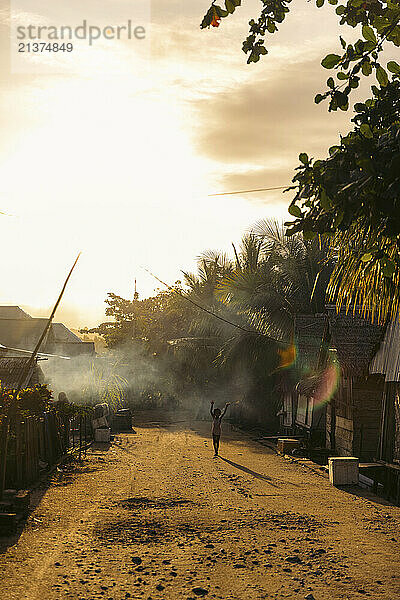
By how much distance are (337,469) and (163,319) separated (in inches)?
1444

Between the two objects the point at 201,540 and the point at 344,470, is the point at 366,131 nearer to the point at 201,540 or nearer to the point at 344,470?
the point at 201,540

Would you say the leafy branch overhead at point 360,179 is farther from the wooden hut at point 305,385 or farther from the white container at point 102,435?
the white container at point 102,435

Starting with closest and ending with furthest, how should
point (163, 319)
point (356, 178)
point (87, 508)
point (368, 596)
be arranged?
point (356, 178)
point (368, 596)
point (87, 508)
point (163, 319)

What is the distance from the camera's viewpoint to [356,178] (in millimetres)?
4145

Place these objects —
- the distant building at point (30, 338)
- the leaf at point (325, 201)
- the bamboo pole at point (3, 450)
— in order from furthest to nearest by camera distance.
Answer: the distant building at point (30, 338), the bamboo pole at point (3, 450), the leaf at point (325, 201)

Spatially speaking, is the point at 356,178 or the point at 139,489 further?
the point at 139,489

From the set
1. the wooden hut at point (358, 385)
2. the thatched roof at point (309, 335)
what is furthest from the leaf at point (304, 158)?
the thatched roof at point (309, 335)

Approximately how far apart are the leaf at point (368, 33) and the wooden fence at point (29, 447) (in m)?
9.53

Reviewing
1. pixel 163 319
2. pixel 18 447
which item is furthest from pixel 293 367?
pixel 163 319

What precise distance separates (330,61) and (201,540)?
A: 771 cm

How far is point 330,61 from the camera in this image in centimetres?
442

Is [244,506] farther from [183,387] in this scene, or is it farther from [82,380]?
[183,387]

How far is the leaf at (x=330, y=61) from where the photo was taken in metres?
4.39

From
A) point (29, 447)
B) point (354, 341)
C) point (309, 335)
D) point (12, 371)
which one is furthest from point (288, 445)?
point (12, 371)
